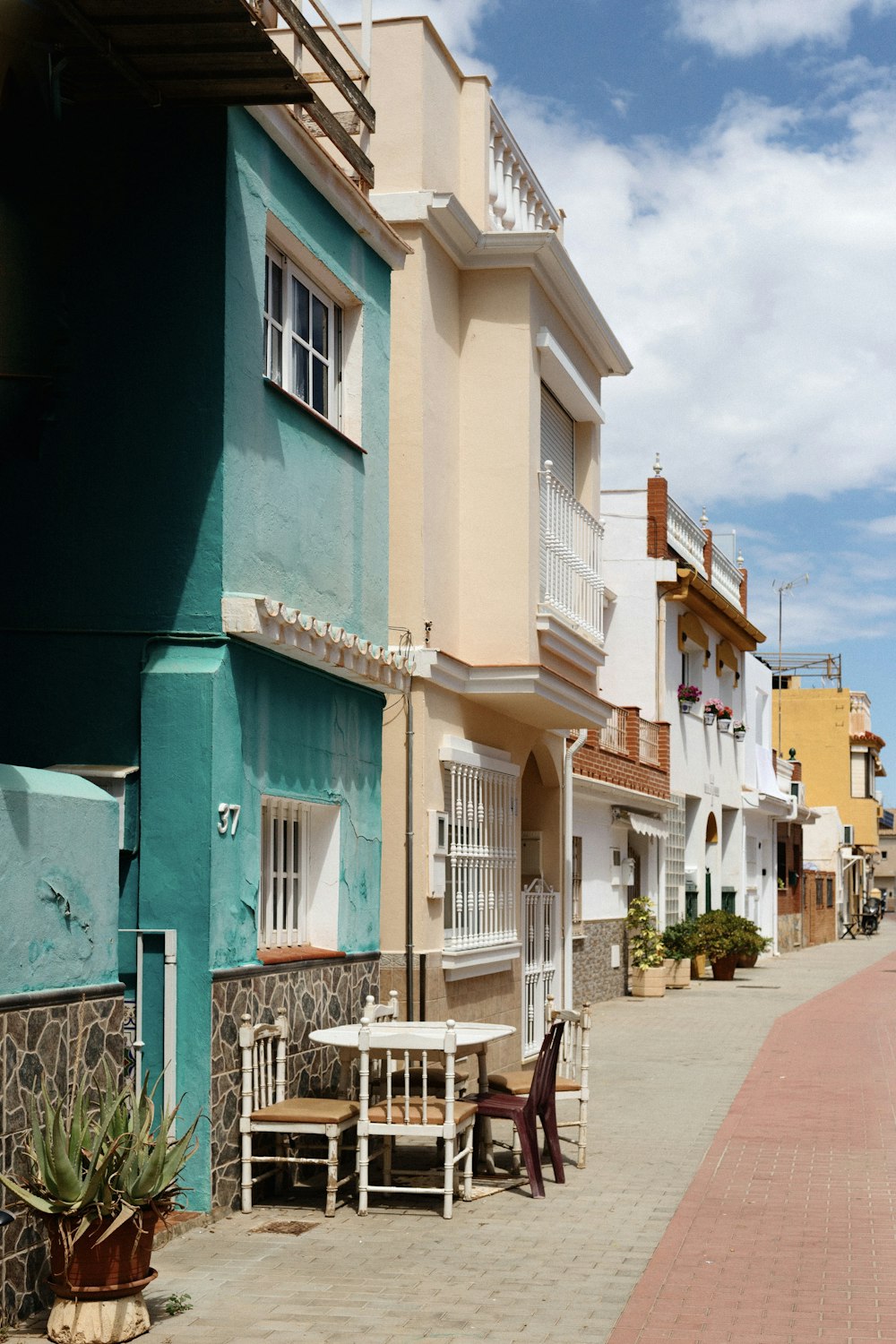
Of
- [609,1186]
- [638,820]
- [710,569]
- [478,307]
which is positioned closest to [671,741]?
[638,820]

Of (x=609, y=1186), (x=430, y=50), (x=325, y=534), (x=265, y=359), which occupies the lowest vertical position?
(x=609, y=1186)

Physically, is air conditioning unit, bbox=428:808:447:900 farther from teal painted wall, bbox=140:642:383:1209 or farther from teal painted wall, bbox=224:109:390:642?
teal painted wall, bbox=140:642:383:1209

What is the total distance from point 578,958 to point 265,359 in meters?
15.6

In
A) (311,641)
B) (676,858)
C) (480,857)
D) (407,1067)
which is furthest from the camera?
(676,858)

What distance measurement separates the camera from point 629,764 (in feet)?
88.1

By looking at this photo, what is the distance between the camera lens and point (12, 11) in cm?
827

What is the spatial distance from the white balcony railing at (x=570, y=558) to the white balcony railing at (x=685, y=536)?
14.3 metres

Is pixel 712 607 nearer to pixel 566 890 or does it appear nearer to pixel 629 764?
pixel 629 764

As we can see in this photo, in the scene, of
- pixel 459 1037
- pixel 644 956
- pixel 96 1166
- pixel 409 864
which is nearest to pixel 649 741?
pixel 644 956

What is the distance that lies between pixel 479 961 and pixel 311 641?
194 inches

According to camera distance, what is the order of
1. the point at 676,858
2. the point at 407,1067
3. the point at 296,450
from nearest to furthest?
the point at 407,1067, the point at 296,450, the point at 676,858

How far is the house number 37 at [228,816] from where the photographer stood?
30.0 ft

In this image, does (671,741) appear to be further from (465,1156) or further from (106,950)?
(106,950)

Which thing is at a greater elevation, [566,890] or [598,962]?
[566,890]
